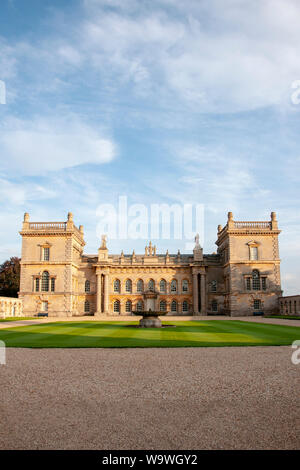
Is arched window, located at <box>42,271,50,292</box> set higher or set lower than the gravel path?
higher

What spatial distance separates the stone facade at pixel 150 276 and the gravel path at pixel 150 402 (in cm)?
3709

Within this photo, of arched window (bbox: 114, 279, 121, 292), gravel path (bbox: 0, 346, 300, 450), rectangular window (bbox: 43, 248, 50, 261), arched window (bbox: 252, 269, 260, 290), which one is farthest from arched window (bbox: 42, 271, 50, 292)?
gravel path (bbox: 0, 346, 300, 450)

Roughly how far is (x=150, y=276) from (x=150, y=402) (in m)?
47.0

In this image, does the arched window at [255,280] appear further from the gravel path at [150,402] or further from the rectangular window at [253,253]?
the gravel path at [150,402]

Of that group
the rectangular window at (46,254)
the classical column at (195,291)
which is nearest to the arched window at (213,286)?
the classical column at (195,291)

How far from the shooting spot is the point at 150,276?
54438mm

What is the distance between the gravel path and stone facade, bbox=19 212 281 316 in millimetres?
37085

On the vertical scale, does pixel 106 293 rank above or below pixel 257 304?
above

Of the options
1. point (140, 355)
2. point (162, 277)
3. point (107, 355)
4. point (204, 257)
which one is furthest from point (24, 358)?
point (204, 257)

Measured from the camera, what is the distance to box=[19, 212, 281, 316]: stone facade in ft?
161

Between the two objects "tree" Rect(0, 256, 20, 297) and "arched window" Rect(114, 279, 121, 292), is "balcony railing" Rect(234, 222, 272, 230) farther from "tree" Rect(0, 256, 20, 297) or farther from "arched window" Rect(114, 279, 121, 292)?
"tree" Rect(0, 256, 20, 297)

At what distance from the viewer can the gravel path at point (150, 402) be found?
5.56 meters

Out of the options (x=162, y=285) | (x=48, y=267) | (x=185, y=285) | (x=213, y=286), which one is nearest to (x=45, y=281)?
(x=48, y=267)

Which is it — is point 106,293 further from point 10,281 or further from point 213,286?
point 10,281
